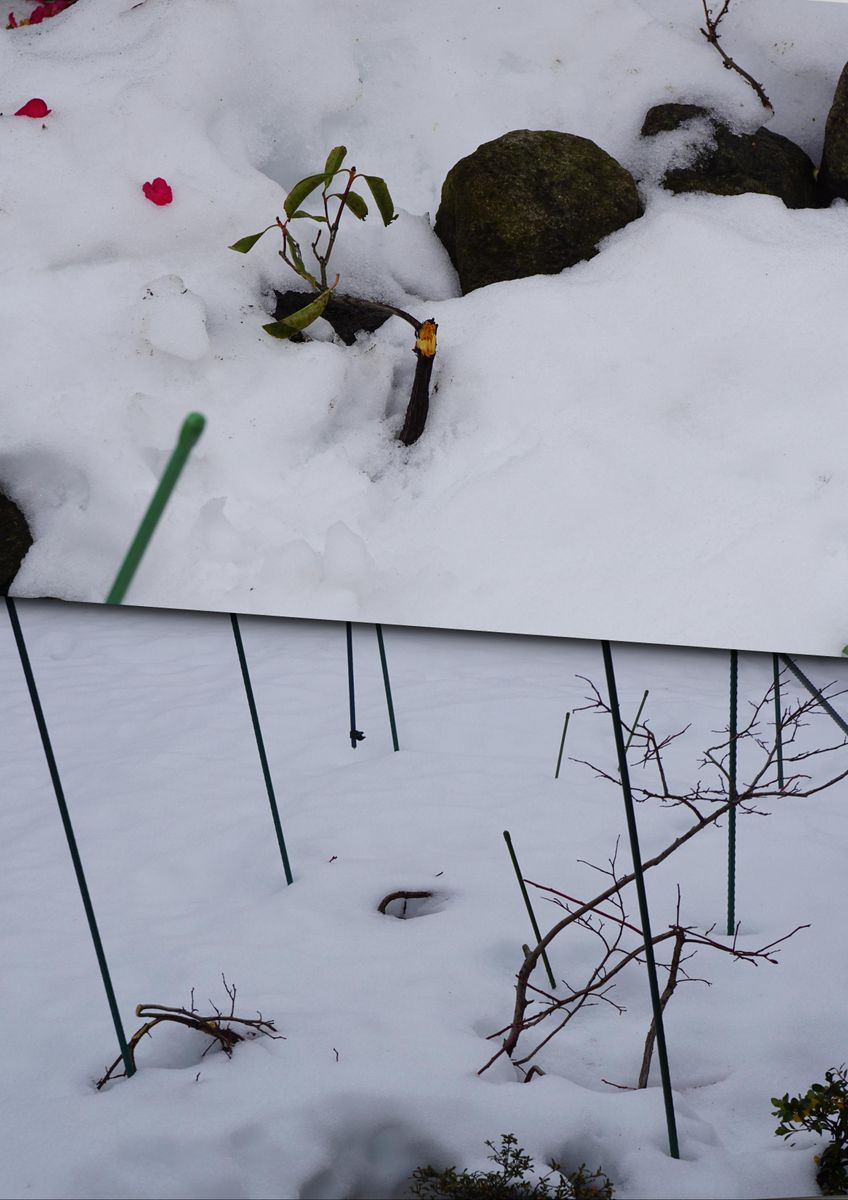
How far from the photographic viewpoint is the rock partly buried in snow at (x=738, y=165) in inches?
38.8

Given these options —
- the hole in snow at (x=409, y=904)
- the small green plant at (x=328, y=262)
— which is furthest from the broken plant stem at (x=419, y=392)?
the hole in snow at (x=409, y=904)

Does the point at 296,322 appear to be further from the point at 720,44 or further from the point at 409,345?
the point at 720,44

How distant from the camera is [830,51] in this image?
3.26ft

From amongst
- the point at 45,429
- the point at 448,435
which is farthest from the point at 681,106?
the point at 45,429

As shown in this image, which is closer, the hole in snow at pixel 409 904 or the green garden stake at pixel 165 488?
the green garden stake at pixel 165 488

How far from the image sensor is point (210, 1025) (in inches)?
23.4

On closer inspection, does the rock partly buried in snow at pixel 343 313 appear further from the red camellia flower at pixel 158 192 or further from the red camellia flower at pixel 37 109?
the red camellia flower at pixel 37 109

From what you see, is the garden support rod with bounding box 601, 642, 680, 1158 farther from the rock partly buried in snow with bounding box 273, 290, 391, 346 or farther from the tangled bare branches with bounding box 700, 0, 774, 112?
the tangled bare branches with bounding box 700, 0, 774, 112

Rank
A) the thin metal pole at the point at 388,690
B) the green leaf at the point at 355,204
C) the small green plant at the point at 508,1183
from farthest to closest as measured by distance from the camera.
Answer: the green leaf at the point at 355,204 < the thin metal pole at the point at 388,690 < the small green plant at the point at 508,1183

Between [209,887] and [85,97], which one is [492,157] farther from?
[209,887]

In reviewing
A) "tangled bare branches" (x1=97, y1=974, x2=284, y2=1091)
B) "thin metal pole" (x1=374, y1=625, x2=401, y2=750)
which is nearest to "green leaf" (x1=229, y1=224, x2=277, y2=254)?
"thin metal pole" (x1=374, y1=625, x2=401, y2=750)

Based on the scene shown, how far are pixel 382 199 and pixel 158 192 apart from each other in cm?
20

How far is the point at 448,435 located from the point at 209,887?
0.43m

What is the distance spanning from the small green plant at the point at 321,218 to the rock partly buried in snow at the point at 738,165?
27 cm
